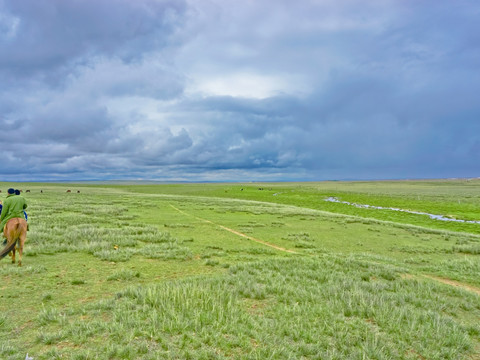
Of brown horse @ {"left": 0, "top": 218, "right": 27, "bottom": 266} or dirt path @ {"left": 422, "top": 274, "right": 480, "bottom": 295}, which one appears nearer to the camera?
brown horse @ {"left": 0, "top": 218, "right": 27, "bottom": 266}

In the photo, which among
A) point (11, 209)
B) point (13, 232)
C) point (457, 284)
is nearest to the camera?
point (13, 232)

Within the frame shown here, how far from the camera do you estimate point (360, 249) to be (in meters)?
19.0

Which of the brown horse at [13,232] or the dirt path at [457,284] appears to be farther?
the dirt path at [457,284]

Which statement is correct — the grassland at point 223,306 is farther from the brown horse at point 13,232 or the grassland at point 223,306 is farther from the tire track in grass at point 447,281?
the brown horse at point 13,232

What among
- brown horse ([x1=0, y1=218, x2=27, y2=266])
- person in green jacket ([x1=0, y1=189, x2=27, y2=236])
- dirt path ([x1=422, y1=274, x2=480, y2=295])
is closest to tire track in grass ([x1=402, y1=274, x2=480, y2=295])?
dirt path ([x1=422, y1=274, x2=480, y2=295])

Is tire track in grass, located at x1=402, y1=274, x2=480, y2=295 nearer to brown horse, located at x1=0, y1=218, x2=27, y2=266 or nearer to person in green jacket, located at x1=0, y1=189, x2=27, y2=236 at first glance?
brown horse, located at x1=0, y1=218, x2=27, y2=266

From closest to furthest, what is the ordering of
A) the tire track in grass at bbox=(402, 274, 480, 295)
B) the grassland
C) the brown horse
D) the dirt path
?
the grassland → the brown horse → the dirt path → the tire track in grass at bbox=(402, 274, 480, 295)

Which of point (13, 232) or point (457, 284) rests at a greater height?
point (13, 232)

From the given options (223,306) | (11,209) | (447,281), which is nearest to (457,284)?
(447,281)

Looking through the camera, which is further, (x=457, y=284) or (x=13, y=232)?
(x=457, y=284)

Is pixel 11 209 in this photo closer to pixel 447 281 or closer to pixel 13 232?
pixel 13 232

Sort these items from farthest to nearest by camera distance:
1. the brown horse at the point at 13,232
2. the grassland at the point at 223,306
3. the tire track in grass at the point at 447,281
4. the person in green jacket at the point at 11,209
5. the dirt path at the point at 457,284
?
the tire track in grass at the point at 447,281, the dirt path at the point at 457,284, the person in green jacket at the point at 11,209, the brown horse at the point at 13,232, the grassland at the point at 223,306

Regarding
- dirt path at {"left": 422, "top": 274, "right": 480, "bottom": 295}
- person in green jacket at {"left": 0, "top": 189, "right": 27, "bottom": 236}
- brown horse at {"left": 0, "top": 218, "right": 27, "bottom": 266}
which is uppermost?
person in green jacket at {"left": 0, "top": 189, "right": 27, "bottom": 236}

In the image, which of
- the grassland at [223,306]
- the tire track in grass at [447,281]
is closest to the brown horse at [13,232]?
the grassland at [223,306]
